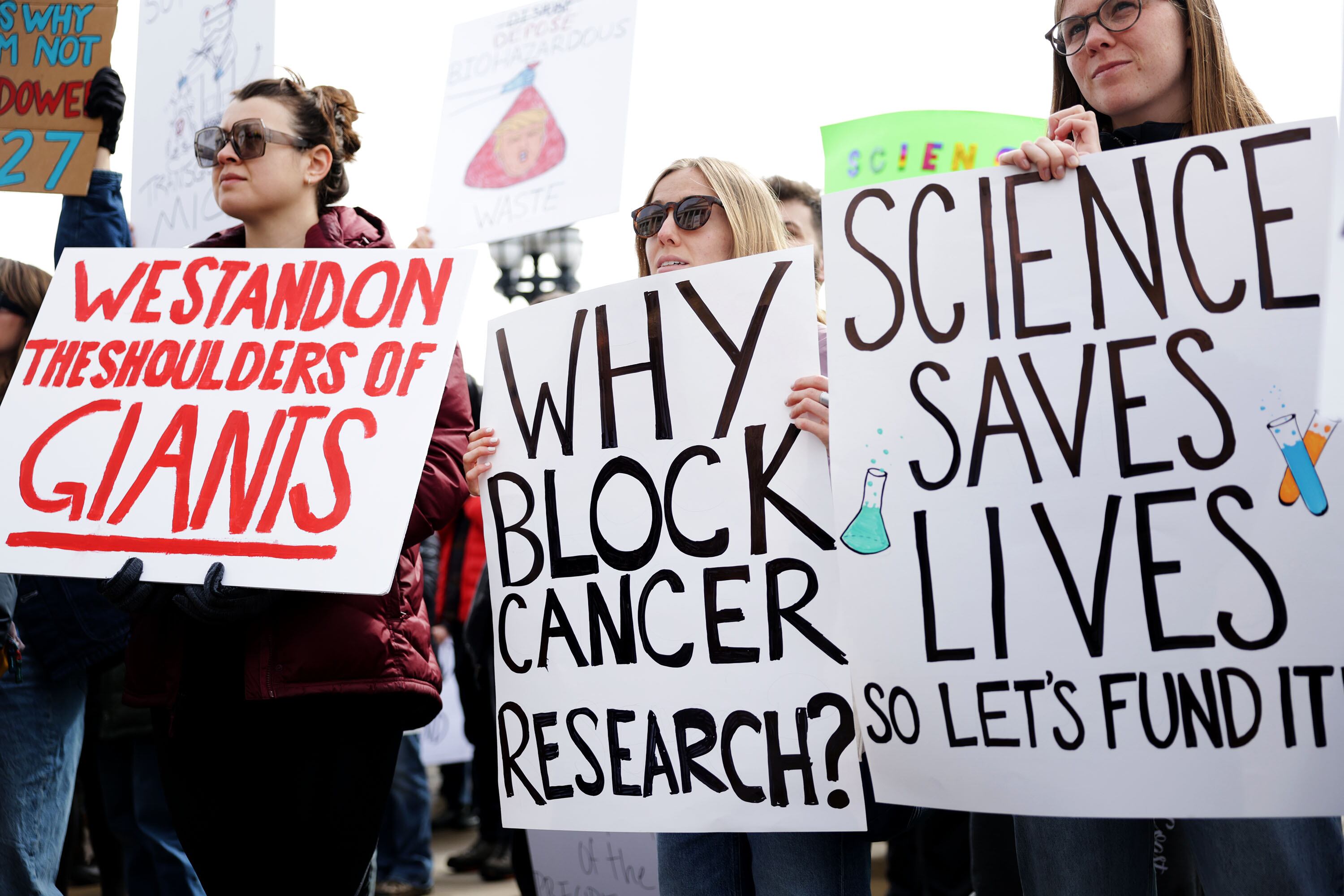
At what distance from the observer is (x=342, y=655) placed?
7.25 feet

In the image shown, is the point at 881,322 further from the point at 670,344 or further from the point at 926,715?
the point at 926,715

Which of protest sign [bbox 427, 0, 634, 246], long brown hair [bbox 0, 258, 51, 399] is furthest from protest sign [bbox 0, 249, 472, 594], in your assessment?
protest sign [bbox 427, 0, 634, 246]

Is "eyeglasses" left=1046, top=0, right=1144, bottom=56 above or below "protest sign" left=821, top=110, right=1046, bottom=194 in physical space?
below

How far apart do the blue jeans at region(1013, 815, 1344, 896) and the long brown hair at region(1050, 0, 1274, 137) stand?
115 cm

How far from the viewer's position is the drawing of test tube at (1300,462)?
1.68m

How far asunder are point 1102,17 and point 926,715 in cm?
124

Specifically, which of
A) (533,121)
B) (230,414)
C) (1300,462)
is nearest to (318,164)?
(230,414)

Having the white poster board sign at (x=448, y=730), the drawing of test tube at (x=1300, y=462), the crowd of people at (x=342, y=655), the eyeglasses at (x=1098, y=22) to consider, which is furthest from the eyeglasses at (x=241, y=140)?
the white poster board sign at (x=448, y=730)

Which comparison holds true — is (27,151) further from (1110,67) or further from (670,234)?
(1110,67)

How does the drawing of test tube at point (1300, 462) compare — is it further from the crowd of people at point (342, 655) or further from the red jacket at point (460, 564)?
the red jacket at point (460, 564)

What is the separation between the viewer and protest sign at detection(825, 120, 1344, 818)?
171cm

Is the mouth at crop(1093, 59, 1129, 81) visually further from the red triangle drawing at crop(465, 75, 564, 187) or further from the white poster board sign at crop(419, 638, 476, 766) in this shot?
the white poster board sign at crop(419, 638, 476, 766)

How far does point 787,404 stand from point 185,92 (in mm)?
2522

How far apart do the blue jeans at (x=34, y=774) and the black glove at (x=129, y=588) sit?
2.44 ft
